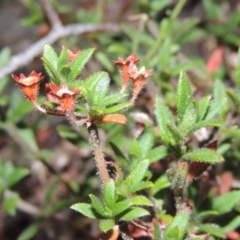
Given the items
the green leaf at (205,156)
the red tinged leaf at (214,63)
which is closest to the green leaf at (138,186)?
the green leaf at (205,156)

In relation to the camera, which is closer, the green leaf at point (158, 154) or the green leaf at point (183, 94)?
the green leaf at point (183, 94)

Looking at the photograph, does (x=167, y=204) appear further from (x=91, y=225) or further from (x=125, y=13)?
(x=125, y=13)

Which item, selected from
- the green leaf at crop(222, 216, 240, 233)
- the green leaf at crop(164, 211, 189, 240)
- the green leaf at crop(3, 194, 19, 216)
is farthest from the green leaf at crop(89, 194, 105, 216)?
the green leaf at crop(3, 194, 19, 216)

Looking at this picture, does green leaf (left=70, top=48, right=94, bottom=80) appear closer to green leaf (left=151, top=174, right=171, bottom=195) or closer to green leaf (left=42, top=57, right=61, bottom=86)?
green leaf (left=42, top=57, right=61, bottom=86)

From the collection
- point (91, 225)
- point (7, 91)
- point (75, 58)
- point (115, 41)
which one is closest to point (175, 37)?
→ point (115, 41)

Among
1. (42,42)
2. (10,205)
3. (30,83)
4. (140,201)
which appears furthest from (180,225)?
(42,42)

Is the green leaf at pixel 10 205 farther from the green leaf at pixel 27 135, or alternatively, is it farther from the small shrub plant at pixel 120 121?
the small shrub plant at pixel 120 121
